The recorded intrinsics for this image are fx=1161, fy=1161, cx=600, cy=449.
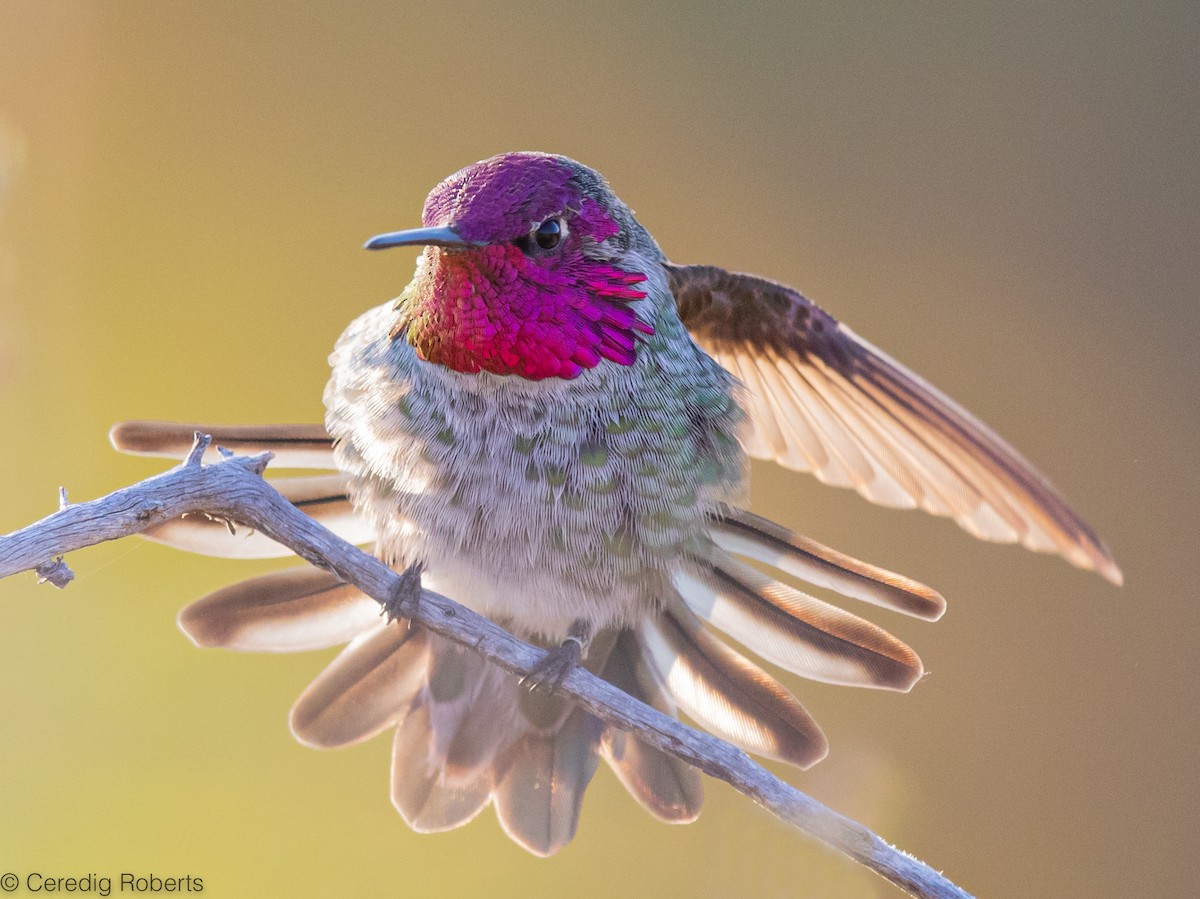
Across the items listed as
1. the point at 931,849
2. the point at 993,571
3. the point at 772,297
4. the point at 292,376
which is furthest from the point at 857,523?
the point at 292,376

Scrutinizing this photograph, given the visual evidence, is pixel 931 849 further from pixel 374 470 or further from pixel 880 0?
pixel 880 0

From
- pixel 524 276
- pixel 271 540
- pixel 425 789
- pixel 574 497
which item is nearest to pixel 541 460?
pixel 574 497

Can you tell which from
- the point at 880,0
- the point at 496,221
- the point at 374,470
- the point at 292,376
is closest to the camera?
the point at 496,221

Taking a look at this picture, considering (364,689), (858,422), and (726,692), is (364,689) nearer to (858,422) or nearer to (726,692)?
(726,692)

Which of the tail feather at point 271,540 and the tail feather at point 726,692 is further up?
the tail feather at point 271,540

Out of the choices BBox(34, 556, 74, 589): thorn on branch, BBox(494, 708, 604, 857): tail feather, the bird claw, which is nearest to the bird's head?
the bird claw

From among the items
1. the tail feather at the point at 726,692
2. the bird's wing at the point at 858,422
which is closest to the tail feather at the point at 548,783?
the tail feather at the point at 726,692

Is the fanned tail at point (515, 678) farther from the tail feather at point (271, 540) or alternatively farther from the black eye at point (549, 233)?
the black eye at point (549, 233)
